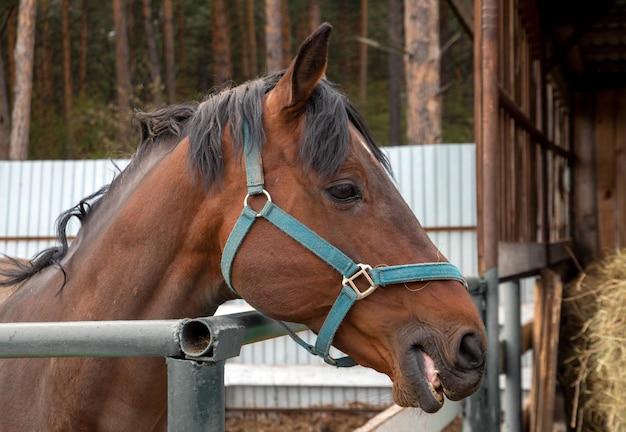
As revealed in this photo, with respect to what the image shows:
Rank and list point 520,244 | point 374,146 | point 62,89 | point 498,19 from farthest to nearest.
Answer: point 62,89
point 520,244
point 498,19
point 374,146

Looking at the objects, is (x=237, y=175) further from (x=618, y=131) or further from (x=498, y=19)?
(x=618, y=131)

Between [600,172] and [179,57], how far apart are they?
1810 centimetres

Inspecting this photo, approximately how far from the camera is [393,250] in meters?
1.75

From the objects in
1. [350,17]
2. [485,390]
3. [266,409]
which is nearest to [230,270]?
[485,390]

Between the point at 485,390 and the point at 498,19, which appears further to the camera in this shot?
the point at 498,19

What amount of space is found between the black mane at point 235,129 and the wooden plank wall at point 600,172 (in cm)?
543

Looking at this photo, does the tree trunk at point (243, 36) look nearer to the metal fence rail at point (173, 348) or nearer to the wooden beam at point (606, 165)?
the wooden beam at point (606, 165)

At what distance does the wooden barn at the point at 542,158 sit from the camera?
3.34 metres

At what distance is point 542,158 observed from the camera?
17.4 ft

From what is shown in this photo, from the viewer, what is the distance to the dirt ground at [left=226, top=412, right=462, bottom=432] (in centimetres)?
763

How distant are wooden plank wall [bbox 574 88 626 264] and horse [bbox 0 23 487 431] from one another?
5.44m

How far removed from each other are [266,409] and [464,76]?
1705 cm

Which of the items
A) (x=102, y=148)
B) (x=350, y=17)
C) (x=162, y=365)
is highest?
(x=350, y=17)

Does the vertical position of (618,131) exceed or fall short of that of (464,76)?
it falls short
